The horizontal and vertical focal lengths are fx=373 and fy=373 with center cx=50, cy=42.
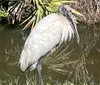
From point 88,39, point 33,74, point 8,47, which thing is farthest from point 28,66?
point 88,39

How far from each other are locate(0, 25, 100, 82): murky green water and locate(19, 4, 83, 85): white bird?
1457 millimetres

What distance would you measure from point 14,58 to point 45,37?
10.8 ft

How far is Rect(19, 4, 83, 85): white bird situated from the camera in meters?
5.45

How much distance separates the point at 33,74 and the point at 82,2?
469 centimetres

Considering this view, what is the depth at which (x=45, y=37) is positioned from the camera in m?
5.60

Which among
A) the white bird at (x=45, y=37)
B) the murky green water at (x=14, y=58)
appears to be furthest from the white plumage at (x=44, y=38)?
the murky green water at (x=14, y=58)

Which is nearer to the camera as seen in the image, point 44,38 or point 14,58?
point 44,38

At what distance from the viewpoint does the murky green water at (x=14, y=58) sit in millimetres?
7436

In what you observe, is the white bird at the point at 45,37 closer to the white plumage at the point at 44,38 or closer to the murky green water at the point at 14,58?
the white plumage at the point at 44,38

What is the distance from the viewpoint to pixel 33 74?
728 centimetres

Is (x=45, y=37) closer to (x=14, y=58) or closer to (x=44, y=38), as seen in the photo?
(x=44, y=38)

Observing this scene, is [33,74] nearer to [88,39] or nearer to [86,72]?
[86,72]

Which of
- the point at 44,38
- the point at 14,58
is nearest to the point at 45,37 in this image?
the point at 44,38

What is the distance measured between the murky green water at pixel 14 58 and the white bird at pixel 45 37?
1.46m
